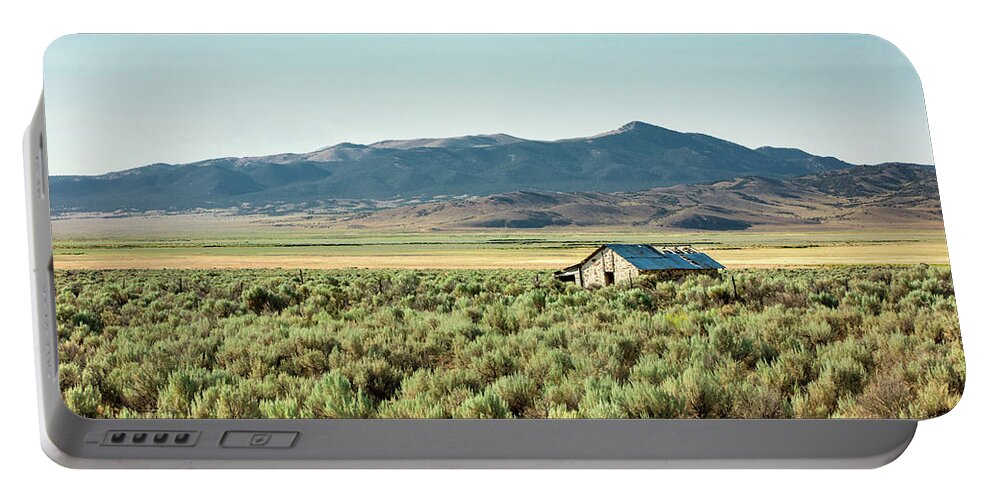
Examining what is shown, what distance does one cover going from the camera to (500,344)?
3.92 metres

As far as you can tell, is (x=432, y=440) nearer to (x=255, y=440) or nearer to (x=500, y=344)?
(x=500, y=344)

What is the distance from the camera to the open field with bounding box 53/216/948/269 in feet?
12.9

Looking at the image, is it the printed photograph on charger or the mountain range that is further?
the mountain range

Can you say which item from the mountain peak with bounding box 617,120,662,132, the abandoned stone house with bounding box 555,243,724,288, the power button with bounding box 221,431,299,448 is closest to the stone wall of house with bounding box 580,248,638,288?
the abandoned stone house with bounding box 555,243,724,288

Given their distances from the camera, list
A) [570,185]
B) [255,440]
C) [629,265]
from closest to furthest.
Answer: [255,440] < [629,265] < [570,185]

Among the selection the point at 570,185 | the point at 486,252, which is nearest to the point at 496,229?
the point at 486,252

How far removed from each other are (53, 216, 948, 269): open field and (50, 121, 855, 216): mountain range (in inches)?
6.4

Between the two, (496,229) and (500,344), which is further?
(496,229)

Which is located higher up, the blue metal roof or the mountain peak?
the mountain peak

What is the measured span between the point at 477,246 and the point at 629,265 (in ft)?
2.22

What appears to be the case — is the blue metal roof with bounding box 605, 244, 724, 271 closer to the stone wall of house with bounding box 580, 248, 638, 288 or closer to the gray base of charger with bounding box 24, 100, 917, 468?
the stone wall of house with bounding box 580, 248, 638, 288

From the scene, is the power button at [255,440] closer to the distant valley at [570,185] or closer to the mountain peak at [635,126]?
the distant valley at [570,185]

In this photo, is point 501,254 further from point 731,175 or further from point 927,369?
point 927,369

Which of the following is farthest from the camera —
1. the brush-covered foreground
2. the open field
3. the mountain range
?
the mountain range
